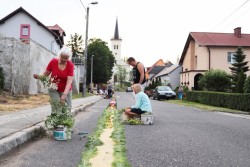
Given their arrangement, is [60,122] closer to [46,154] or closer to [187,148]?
[46,154]

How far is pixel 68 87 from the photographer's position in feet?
24.3

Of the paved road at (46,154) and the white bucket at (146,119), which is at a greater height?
the white bucket at (146,119)

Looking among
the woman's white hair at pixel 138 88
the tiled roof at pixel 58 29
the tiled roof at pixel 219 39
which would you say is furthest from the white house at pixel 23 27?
the woman's white hair at pixel 138 88

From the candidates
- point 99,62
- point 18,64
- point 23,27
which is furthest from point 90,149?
point 99,62

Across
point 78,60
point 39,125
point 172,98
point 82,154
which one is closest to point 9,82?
point 39,125

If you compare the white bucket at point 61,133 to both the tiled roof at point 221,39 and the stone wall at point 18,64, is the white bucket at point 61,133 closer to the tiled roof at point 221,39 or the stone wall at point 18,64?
the stone wall at point 18,64

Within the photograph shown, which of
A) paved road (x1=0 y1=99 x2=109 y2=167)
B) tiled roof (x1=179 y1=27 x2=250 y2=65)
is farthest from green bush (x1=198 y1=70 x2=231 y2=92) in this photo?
paved road (x1=0 y1=99 x2=109 y2=167)

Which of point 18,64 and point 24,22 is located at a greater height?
point 24,22

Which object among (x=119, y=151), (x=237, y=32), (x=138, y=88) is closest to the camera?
(x=119, y=151)

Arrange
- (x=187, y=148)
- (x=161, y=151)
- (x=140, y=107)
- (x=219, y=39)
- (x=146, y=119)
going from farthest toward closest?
(x=219, y=39), (x=140, y=107), (x=146, y=119), (x=187, y=148), (x=161, y=151)

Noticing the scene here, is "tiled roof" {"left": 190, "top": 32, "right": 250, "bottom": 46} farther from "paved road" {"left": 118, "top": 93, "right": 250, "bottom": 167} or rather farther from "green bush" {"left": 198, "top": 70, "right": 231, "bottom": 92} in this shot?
"paved road" {"left": 118, "top": 93, "right": 250, "bottom": 167}

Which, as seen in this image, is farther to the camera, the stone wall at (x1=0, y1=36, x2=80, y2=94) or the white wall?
the white wall

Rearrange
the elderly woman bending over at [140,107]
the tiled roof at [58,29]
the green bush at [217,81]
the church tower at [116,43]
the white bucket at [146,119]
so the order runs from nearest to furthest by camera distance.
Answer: the white bucket at [146,119], the elderly woman bending over at [140,107], the green bush at [217,81], the tiled roof at [58,29], the church tower at [116,43]

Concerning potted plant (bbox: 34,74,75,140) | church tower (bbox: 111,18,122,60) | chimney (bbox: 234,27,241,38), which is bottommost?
potted plant (bbox: 34,74,75,140)
